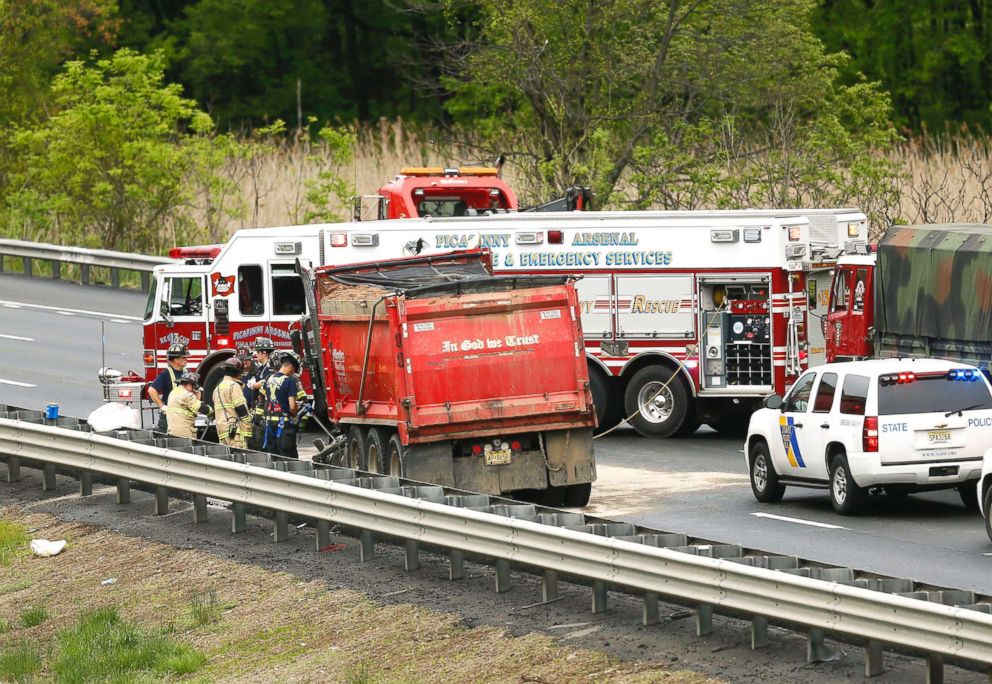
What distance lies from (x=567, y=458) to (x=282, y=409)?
11.1 ft

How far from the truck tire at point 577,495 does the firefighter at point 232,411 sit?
144 inches

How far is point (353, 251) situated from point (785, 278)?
6192 mm

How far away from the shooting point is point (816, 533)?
17188 millimetres

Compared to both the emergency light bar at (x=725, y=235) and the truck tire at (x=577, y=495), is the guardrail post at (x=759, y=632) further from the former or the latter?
the emergency light bar at (x=725, y=235)

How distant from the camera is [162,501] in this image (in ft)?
57.5

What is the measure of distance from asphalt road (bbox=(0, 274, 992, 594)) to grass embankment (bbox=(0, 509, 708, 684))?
4092mm

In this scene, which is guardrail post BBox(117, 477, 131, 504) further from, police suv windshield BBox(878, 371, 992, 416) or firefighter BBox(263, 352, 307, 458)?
police suv windshield BBox(878, 371, 992, 416)

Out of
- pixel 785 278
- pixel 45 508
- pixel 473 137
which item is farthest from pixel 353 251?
pixel 473 137

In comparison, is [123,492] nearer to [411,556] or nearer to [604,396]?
[411,556]

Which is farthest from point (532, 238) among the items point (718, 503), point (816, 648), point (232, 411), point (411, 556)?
point (816, 648)

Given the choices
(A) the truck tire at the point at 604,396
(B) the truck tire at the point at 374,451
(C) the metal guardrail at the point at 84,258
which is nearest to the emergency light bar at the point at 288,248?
(A) the truck tire at the point at 604,396

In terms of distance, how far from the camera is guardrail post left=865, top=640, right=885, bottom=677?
10.7 meters

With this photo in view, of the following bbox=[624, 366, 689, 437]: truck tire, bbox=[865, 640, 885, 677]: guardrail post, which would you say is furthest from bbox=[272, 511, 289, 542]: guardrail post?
bbox=[624, 366, 689, 437]: truck tire

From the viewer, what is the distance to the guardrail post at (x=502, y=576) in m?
13.6
